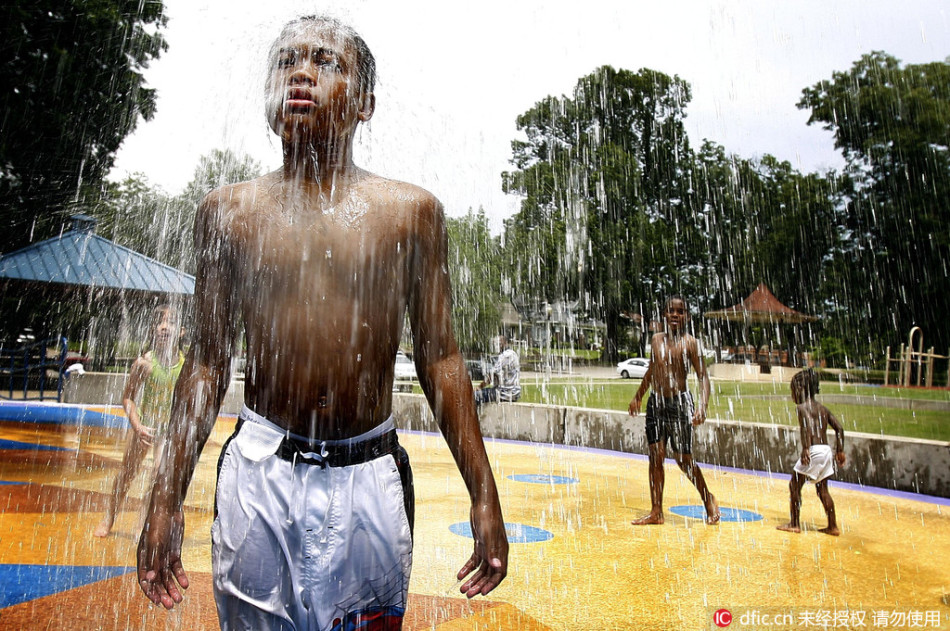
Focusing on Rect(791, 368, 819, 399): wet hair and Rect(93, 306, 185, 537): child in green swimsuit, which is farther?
Rect(791, 368, 819, 399): wet hair

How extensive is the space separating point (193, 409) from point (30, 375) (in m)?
21.8

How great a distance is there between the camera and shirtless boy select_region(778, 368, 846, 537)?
5879 mm

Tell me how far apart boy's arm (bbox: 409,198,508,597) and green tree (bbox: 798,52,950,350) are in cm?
3229

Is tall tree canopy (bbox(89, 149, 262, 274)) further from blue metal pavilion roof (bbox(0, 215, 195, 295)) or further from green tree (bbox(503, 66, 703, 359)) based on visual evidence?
green tree (bbox(503, 66, 703, 359))

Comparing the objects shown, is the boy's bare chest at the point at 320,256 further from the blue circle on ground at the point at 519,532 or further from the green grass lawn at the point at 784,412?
the green grass lawn at the point at 784,412

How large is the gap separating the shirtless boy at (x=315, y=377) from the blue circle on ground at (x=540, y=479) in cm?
→ 650

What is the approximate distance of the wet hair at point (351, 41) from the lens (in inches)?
72.4

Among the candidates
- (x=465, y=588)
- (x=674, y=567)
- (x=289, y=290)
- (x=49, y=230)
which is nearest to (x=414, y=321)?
(x=289, y=290)

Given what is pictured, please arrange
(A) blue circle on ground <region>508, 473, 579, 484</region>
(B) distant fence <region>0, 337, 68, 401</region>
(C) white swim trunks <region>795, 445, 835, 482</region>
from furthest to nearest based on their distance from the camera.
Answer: (B) distant fence <region>0, 337, 68, 401</region> → (A) blue circle on ground <region>508, 473, 579, 484</region> → (C) white swim trunks <region>795, 445, 835, 482</region>

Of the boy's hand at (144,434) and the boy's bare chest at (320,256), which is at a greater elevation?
the boy's bare chest at (320,256)

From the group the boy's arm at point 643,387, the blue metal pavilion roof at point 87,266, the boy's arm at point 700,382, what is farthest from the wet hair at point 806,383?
the blue metal pavilion roof at point 87,266

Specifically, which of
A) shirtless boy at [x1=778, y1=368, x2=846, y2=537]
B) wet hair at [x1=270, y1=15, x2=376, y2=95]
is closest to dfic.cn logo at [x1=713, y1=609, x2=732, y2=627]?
shirtless boy at [x1=778, y1=368, x2=846, y2=537]

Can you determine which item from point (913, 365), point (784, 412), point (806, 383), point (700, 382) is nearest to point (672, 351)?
point (700, 382)

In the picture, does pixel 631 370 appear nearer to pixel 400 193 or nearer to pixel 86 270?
pixel 86 270
